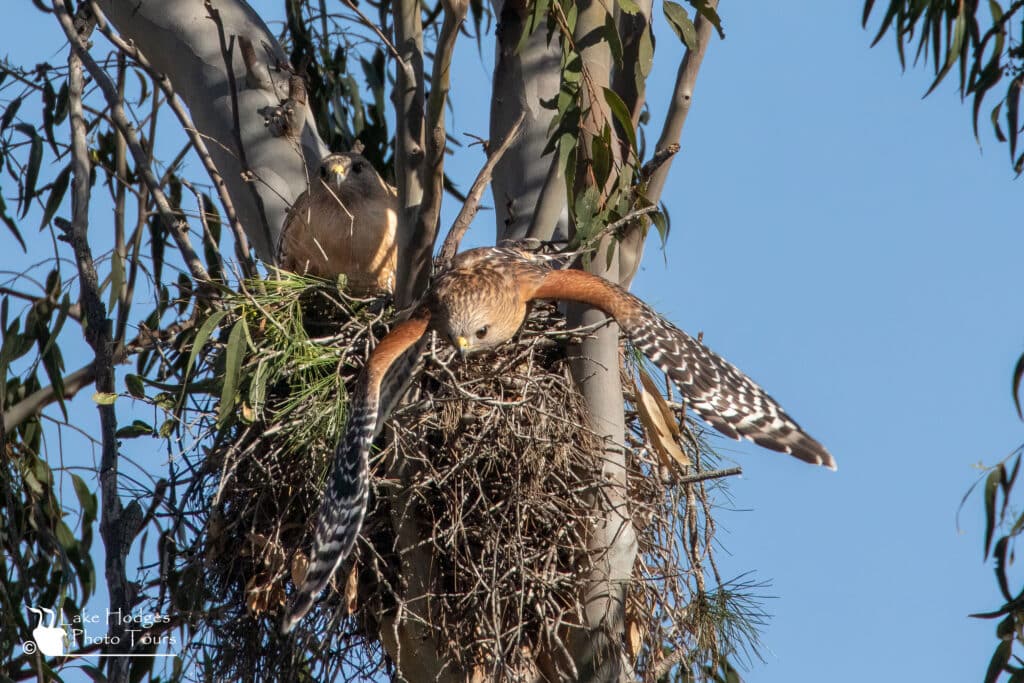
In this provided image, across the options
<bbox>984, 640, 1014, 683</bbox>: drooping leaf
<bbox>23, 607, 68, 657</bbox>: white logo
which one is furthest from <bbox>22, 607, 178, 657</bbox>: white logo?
<bbox>984, 640, 1014, 683</bbox>: drooping leaf

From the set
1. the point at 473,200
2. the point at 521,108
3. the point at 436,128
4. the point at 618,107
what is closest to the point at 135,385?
the point at 473,200

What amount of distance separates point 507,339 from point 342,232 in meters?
0.91

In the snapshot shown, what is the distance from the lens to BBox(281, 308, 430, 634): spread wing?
3.65 m

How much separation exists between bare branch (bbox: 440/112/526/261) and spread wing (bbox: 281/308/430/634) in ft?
2.02

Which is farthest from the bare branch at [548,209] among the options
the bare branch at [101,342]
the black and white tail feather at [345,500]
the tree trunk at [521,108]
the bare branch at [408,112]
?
the bare branch at [101,342]

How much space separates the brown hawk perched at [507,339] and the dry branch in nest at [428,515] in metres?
0.13

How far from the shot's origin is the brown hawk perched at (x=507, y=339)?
3787mm

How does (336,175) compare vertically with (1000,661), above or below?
above

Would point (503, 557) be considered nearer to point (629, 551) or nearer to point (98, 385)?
point (629, 551)

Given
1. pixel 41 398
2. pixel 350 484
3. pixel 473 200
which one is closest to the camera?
pixel 350 484

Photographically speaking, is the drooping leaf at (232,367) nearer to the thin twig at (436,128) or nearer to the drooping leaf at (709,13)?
the thin twig at (436,128)

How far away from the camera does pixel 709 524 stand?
4.52m

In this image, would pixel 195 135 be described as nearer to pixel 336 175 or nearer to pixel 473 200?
pixel 336 175

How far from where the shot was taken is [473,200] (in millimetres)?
4426
